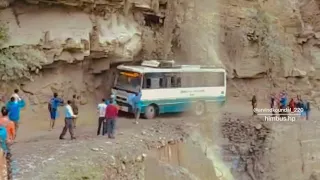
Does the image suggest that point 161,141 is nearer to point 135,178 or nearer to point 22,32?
point 135,178

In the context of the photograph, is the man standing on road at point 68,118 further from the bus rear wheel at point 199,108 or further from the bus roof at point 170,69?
the bus rear wheel at point 199,108

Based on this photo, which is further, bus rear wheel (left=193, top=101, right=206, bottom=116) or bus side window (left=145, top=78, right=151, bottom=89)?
bus rear wheel (left=193, top=101, right=206, bottom=116)

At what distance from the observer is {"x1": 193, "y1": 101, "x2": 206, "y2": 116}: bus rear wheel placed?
2391 centimetres

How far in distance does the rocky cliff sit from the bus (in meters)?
1.62

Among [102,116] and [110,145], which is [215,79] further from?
[110,145]

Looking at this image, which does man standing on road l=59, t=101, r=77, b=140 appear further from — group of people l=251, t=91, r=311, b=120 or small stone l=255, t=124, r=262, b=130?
group of people l=251, t=91, r=311, b=120

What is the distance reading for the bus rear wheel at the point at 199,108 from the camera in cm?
2391

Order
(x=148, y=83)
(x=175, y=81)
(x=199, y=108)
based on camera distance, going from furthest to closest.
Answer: (x=199, y=108) < (x=175, y=81) < (x=148, y=83)

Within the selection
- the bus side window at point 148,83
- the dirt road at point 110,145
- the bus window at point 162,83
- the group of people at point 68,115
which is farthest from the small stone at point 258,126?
the group of people at point 68,115

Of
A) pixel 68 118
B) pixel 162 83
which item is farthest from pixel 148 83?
pixel 68 118

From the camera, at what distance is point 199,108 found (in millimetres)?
24094

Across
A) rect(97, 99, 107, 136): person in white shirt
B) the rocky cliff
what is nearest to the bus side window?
the rocky cliff

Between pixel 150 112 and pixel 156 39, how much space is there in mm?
4919

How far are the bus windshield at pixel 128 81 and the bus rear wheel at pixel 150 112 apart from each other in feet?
3.15
